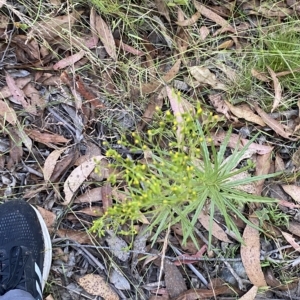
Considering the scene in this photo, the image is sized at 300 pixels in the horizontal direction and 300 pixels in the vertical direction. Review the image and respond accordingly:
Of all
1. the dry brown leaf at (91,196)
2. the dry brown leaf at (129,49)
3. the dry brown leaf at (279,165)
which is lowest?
the dry brown leaf at (91,196)

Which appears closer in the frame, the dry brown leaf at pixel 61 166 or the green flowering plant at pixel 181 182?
the green flowering plant at pixel 181 182

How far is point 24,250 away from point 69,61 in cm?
88

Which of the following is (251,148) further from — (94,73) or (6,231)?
(6,231)

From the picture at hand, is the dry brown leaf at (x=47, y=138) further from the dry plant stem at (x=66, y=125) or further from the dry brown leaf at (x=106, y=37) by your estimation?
the dry brown leaf at (x=106, y=37)

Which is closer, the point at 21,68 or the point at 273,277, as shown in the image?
the point at 273,277

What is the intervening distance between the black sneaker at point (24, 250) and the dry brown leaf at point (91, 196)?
0.19 meters

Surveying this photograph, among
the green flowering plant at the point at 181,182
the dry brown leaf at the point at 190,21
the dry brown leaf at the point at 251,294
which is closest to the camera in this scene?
the green flowering plant at the point at 181,182

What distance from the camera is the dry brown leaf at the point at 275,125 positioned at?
221cm

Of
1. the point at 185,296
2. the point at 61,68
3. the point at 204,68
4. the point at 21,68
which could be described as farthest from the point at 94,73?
the point at 185,296

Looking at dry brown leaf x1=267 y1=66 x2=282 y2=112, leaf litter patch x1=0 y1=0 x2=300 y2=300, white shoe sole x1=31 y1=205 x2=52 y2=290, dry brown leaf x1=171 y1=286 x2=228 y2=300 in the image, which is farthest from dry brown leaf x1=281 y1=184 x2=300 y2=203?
white shoe sole x1=31 y1=205 x2=52 y2=290

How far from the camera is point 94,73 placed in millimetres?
2332

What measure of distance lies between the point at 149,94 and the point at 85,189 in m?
0.52

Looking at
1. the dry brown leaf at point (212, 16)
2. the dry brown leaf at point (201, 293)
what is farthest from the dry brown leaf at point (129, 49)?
the dry brown leaf at point (201, 293)

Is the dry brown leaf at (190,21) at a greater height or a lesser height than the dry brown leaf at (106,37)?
greater
